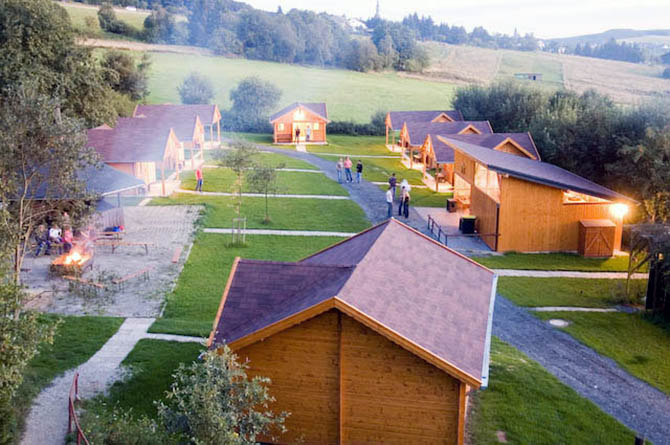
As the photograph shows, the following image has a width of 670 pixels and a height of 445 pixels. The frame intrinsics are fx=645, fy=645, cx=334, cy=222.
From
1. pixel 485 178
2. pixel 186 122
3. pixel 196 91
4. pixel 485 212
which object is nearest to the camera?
pixel 485 212

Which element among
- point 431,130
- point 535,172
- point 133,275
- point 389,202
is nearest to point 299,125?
point 431,130

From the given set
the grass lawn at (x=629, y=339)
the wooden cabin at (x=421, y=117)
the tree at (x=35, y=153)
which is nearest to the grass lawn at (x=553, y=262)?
the grass lawn at (x=629, y=339)

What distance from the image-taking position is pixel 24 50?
3516 centimetres

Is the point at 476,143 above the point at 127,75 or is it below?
below

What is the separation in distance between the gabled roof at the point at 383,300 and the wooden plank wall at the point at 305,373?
45cm

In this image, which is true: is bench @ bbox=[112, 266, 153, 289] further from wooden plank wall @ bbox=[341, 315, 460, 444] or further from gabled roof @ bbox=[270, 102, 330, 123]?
gabled roof @ bbox=[270, 102, 330, 123]

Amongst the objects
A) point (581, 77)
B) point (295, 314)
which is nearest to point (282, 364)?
point (295, 314)

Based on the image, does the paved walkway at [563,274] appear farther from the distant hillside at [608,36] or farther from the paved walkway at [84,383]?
the distant hillside at [608,36]

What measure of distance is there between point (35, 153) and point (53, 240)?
31.7 ft

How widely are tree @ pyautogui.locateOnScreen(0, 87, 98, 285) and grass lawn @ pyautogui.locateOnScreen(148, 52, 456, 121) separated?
62097mm

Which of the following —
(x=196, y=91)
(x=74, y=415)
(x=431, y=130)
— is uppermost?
(x=196, y=91)

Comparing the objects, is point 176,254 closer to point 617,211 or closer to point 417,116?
point 617,211

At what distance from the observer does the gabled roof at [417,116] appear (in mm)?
56625

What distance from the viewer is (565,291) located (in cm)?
2262
